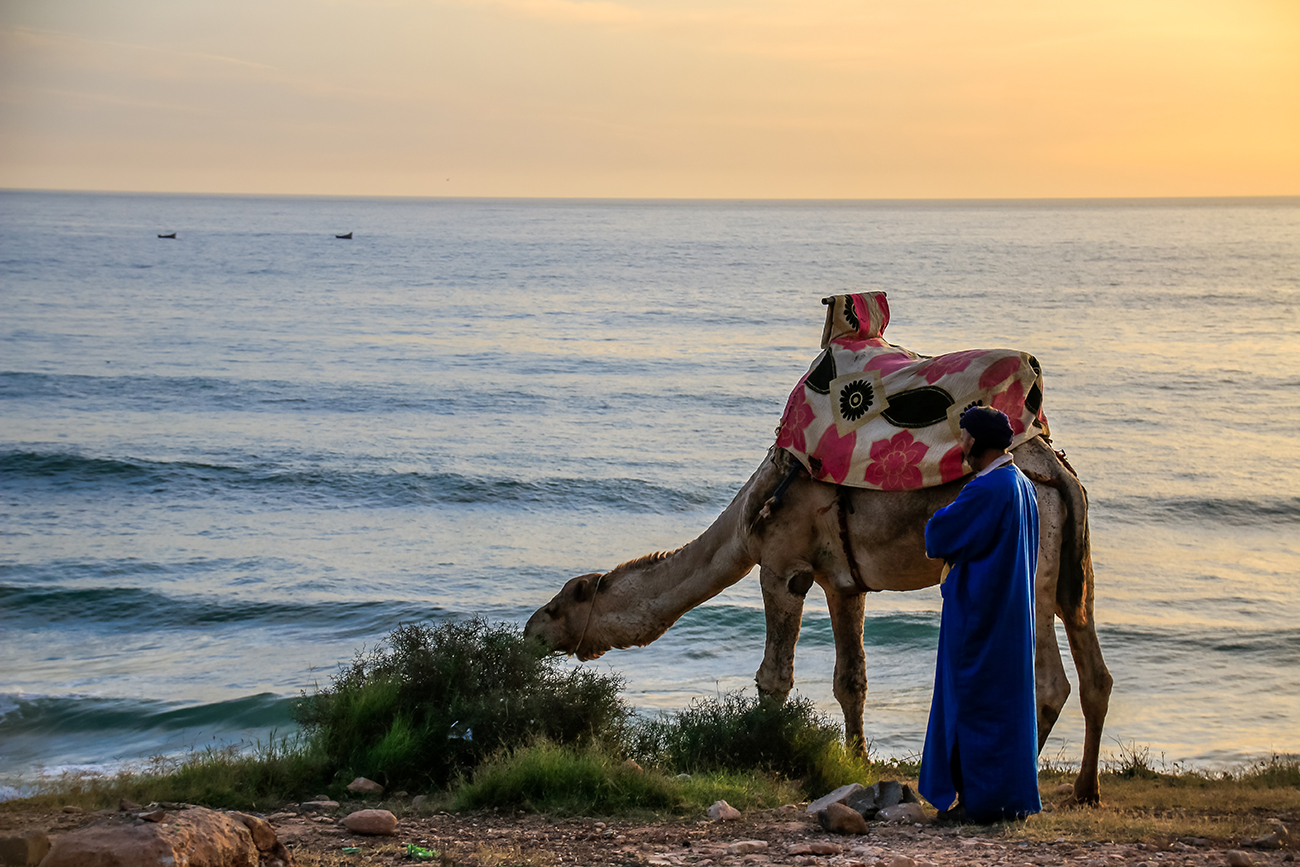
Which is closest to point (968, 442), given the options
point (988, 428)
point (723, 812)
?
point (988, 428)

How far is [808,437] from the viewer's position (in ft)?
25.3

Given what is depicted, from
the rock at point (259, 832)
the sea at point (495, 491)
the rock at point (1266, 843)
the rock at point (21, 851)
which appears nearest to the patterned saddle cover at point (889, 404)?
the rock at point (1266, 843)

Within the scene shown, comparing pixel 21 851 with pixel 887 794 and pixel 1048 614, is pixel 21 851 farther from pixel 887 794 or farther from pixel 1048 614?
pixel 1048 614

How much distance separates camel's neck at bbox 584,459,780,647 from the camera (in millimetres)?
8203

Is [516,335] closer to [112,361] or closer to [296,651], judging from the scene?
[112,361]

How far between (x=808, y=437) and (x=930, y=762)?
2278 millimetres

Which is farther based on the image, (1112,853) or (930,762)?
(930,762)

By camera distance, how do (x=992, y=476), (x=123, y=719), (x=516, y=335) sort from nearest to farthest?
(x=992, y=476) < (x=123, y=719) < (x=516, y=335)

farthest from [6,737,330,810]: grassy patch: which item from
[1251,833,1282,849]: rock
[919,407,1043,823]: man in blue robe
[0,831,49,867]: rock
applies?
Result: [1251,833,1282,849]: rock

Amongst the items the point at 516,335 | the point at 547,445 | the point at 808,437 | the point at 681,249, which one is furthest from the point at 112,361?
the point at 681,249

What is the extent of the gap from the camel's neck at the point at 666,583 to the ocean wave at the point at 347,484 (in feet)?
44.8

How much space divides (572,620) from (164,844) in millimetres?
4220

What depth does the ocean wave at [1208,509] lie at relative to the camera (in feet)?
72.1

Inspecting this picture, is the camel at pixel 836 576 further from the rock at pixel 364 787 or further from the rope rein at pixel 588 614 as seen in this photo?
the rock at pixel 364 787
